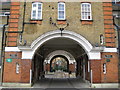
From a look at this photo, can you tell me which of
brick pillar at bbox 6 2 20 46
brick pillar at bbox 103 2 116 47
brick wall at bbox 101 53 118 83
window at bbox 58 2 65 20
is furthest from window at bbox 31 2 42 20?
brick wall at bbox 101 53 118 83

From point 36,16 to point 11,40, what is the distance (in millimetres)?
3057

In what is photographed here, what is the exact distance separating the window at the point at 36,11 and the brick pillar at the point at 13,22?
1.36 metres

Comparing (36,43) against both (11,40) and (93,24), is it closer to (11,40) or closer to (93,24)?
(11,40)

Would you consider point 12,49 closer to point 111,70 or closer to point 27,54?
point 27,54

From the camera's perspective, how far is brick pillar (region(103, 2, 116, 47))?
45.0 ft

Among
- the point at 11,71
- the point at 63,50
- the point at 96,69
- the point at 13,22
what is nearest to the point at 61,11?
the point at 13,22

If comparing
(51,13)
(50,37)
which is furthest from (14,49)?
(51,13)

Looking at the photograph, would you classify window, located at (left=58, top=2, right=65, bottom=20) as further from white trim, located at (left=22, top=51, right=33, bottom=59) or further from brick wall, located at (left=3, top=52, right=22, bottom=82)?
brick wall, located at (left=3, top=52, right=22, bottom=82)

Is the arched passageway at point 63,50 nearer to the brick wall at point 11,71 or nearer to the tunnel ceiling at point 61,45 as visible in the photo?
the tunnel ceiling at point 61,45

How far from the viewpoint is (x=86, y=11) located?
14133 mm

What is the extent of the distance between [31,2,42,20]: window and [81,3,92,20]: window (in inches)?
151

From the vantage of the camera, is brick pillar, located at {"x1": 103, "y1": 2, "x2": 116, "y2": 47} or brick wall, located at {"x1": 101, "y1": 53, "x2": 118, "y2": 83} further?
brick pillar, located at {"x1": 103, "y1": 2, "x2": 116, "y2": 47}

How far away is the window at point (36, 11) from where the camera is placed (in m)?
14.0

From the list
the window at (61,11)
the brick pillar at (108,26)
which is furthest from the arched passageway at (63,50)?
the brick pillar at (108,26)
